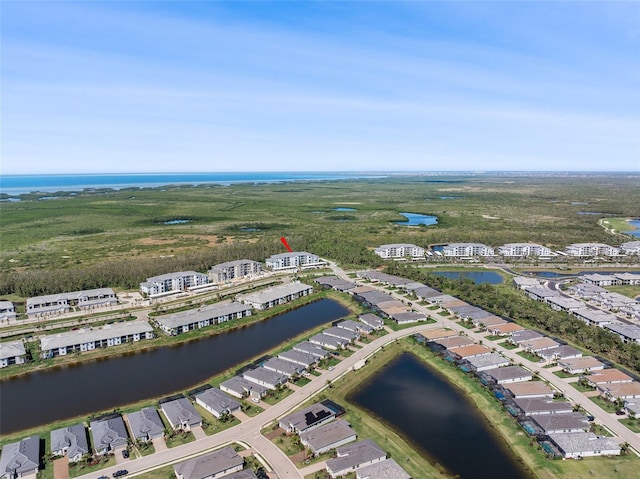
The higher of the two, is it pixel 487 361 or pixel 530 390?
pixel 487 361

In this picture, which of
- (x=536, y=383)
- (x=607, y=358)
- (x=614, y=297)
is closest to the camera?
(x=536, y=383)

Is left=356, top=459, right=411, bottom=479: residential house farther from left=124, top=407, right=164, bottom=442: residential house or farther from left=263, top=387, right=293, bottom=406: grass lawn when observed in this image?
left=124, top=407, right=164, bottom=442: residential house

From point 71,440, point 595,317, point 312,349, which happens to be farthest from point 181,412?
point 595,317

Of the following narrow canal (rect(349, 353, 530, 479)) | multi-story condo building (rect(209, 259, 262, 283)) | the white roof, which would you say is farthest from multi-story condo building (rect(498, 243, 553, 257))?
the white roof

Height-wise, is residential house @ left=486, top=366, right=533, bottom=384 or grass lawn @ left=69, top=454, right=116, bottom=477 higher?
residential house @ left=486, top=366, right=533, bottom=384

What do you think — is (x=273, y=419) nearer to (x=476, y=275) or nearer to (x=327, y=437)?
(x=327, y=437)

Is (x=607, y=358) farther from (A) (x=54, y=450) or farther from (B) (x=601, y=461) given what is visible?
(A) (x=54, y=450)

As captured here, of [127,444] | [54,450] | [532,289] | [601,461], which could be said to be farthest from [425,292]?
[54,450]
